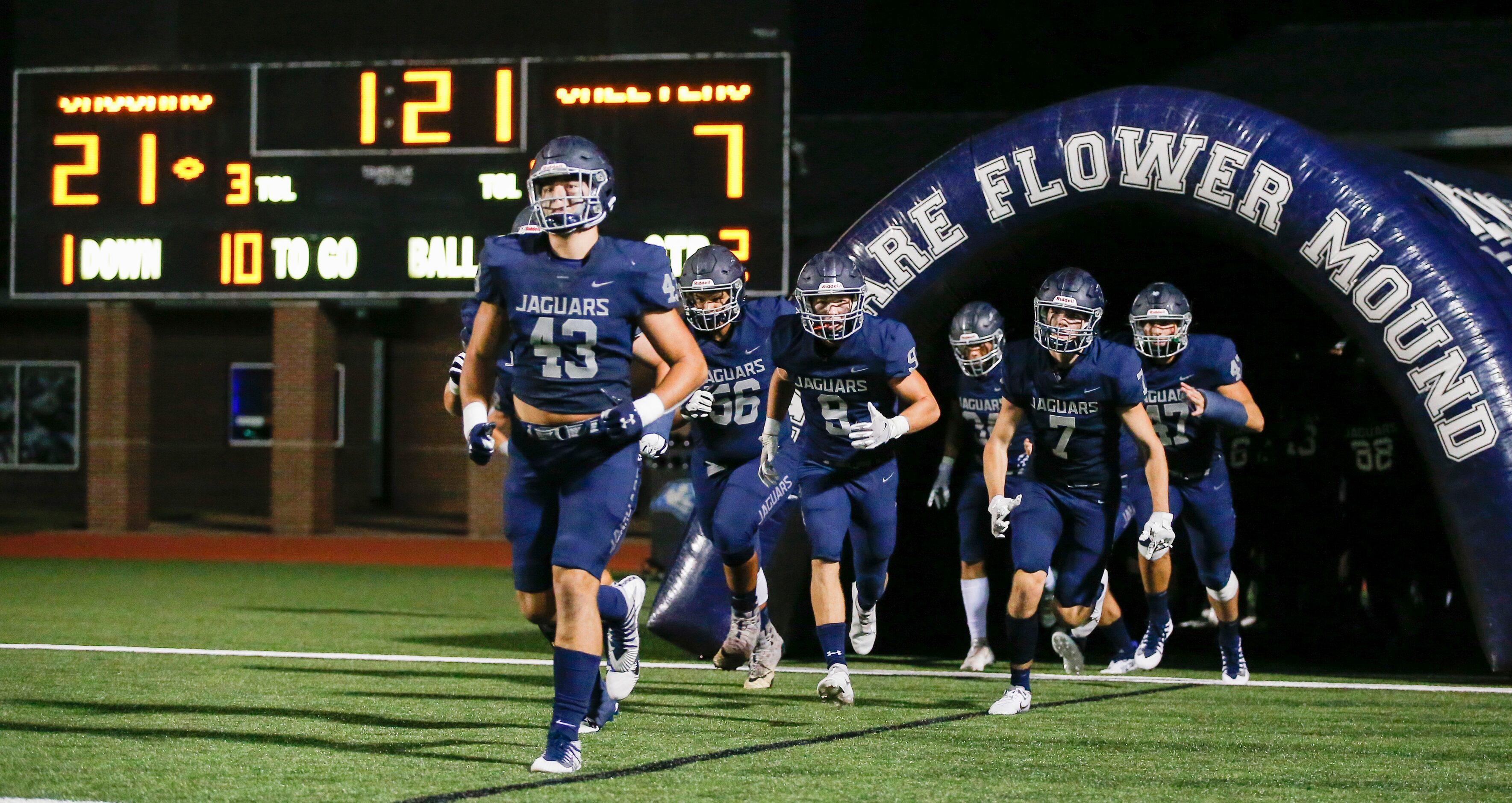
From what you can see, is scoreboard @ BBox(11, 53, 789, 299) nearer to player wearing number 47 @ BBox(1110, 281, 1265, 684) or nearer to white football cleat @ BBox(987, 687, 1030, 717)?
player wearing number 47 @ BBox(1110, 281, 1265, 684)

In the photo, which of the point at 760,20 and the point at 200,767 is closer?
the point at 200,767

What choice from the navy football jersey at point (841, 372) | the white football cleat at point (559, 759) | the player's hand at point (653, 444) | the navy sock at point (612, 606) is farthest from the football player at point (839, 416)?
the white football cleat at point (559, 759)

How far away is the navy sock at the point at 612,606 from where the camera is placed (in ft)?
21.1

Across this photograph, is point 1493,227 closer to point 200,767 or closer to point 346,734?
point 346,734

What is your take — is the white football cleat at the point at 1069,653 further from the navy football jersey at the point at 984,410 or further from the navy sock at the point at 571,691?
the navy sock at the point at 571,691

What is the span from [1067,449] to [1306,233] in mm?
1948

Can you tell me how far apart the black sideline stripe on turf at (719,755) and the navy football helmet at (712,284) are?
2000mm

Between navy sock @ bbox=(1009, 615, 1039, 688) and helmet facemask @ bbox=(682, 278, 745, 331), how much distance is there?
70.9 inches

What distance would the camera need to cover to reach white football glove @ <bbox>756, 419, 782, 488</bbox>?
8.07 m

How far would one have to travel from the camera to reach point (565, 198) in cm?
563

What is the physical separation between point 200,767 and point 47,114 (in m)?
11.8

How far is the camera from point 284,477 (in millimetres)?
21859

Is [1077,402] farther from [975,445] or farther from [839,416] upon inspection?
[975,445]

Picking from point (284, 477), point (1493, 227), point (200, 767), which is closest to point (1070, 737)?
point (200, 767)
